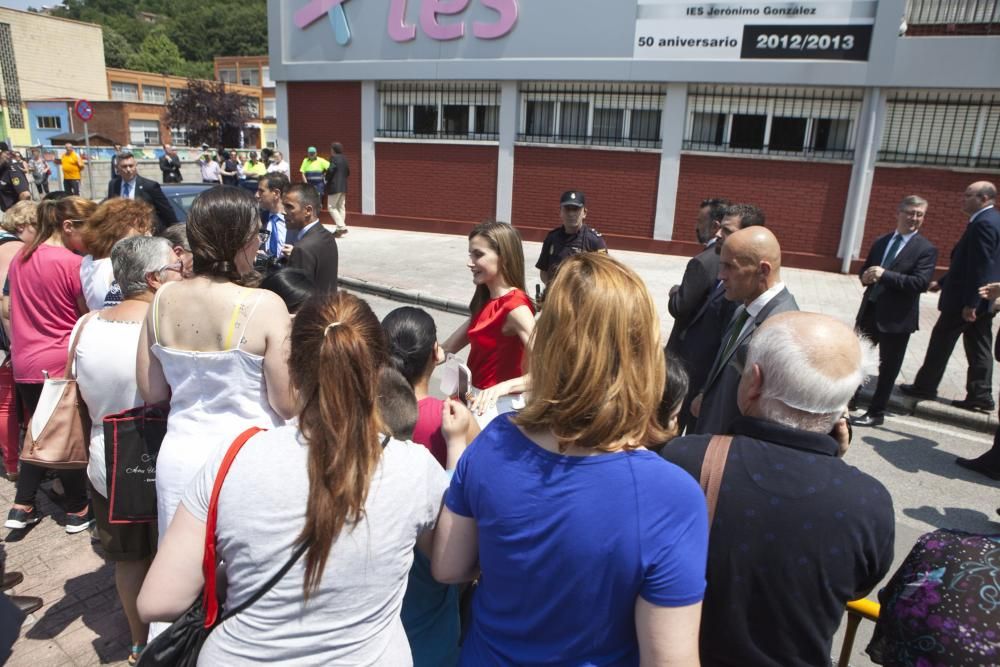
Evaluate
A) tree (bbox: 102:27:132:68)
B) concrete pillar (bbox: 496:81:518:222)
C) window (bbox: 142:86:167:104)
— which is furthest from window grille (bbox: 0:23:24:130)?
concrete pillar (bbox: 496:81:518:222)

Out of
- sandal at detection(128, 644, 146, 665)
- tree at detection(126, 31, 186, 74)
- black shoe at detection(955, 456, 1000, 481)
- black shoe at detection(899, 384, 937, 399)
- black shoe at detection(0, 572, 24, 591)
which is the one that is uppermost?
tree at detection(126, 31, 186, 74)

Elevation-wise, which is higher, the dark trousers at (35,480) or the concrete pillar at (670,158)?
the concrete pillar at (670,158)

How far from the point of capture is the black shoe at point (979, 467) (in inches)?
195

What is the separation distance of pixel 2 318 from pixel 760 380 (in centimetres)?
464

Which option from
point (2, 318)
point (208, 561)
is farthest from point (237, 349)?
point (2, 318)

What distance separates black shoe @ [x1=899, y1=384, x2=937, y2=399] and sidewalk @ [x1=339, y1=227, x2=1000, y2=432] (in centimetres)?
7

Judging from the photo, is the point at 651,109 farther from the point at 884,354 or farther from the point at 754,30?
the point at 884,354

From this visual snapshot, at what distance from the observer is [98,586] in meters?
3.46

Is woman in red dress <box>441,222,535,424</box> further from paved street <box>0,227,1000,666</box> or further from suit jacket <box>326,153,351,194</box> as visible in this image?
suit jacket <box>326,153,351,194</box>

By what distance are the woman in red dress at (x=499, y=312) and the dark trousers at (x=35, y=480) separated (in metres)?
2.51

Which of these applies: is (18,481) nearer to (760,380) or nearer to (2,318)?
(2,318)

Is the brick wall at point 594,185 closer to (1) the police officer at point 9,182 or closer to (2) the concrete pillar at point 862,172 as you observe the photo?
(2) the concrete pillar at point 862,172

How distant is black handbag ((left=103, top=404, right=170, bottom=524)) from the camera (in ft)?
8.32

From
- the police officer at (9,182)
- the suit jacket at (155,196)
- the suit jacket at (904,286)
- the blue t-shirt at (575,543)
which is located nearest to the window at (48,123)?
the police officer at (9,182)
